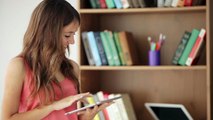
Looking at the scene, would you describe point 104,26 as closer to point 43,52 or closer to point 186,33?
point 186,33

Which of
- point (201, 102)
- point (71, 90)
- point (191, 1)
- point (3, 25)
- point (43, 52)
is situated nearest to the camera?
point (43, 52)

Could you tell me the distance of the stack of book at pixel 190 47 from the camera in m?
2.38

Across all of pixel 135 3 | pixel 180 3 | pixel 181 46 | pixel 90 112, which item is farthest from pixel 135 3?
pixel 90 112

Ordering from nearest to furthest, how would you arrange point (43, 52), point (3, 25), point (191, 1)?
1. point (43, 52)
2. point (191, 1)
3. point (3, 25)

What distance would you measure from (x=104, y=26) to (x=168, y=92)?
0.60m

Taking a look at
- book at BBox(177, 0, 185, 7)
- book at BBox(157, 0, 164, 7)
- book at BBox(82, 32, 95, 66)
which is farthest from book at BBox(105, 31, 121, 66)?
book at BBox(177, 0, 185, 7)

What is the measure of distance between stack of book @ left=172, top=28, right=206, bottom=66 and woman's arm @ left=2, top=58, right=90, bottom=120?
98cm

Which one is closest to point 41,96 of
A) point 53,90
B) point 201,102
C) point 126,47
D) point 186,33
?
point 53,90

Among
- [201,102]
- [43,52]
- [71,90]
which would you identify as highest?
[43,52]

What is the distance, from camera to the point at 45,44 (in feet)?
5.38

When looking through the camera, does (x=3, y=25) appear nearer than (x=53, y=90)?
No

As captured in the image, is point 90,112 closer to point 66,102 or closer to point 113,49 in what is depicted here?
point 66,102

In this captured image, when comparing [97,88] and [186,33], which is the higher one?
[186,33]

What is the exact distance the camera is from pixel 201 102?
264cm
